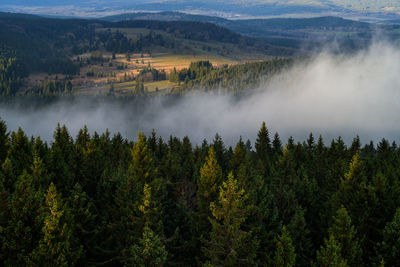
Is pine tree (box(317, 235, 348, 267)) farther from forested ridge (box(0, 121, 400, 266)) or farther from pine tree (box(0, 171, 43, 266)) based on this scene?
pine tree (box(0, 171, 43, 266))

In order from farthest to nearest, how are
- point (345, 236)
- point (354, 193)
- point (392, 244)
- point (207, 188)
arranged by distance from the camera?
point (354, 193)
point (207, 188)
point (392, 244)
point (345, 236)

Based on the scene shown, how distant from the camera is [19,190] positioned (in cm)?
3044

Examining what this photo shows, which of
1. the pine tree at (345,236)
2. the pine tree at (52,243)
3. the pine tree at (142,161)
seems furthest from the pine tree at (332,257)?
the pine tree at (142,161)

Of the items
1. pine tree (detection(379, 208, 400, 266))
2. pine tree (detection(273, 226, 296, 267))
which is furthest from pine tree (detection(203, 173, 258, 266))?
pine tree (detection(379, 208, 400, 266))

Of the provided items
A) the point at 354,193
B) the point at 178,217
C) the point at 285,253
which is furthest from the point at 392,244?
the point at 178,217

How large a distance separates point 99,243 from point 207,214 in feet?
41.6

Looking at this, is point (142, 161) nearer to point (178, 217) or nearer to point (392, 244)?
point (178, 217)

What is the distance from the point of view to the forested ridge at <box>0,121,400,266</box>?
30.5 m

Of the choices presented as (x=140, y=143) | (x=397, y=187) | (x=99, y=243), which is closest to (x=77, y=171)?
(x=140, y=143)

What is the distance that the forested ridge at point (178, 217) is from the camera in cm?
3052

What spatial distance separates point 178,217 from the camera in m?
47.2

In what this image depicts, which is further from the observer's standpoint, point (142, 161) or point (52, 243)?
point (142, 161)

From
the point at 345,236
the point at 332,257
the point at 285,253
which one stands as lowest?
the point at 285,253

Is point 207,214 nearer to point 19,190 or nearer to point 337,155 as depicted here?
point 19,190
